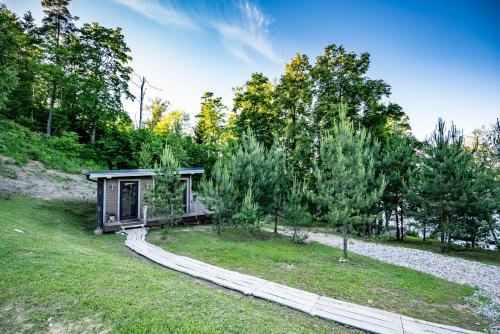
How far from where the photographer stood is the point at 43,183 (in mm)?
19031

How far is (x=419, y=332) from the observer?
493 centimetres

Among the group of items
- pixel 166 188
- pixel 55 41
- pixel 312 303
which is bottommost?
pixel 312 303

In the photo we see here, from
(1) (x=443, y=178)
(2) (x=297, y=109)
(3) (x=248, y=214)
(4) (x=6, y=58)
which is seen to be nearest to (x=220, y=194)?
(3) (x=248, y=214)

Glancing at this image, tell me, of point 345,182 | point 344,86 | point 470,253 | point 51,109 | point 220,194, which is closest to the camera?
point 345,182

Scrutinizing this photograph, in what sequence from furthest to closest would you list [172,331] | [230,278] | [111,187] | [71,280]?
[111,187], [230,278], [71,280], [172,331]

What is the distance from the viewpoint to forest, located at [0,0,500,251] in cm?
1333

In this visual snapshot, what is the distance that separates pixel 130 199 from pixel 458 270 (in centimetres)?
1698

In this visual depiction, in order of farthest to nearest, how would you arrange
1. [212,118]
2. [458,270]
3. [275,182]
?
[212,118], [275,182], [458,270]

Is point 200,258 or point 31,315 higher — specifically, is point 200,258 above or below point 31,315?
below

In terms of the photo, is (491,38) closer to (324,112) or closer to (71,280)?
(324,112)

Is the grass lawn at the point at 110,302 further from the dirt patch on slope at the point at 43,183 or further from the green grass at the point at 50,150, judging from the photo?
the green grass at the point at 50,150

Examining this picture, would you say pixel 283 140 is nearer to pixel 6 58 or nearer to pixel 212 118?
pixel 212 118

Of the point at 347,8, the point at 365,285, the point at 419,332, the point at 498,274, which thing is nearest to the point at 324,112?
the point at 347,8

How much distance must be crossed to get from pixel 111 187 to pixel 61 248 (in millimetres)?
7276
